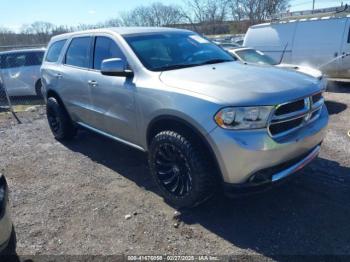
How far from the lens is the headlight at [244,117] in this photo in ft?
9.19

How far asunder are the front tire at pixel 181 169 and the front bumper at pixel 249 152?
8.3 inches

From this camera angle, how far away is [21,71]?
1054 cm

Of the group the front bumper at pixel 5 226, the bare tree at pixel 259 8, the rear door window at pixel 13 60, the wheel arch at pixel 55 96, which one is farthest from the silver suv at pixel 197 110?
the bare tree at pixel 259 8

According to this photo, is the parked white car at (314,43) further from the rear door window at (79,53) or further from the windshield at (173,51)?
the rear door window at (79,53)

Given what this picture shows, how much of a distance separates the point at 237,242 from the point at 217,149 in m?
0.87

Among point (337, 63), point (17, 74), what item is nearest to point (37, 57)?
point (17, 74)

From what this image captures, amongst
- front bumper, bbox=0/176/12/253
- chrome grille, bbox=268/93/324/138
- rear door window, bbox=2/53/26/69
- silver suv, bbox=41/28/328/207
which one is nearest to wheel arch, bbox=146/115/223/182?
silver suv, bbox=41/28/328/207

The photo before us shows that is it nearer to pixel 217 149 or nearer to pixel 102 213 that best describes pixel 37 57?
pixel 102 213

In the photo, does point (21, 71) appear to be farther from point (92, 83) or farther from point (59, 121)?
point (92, 83)

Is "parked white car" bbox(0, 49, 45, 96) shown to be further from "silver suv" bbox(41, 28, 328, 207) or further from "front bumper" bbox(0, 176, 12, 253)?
"front bumper" bbox(0, 176, 12, 253)

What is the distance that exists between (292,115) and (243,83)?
54 cm

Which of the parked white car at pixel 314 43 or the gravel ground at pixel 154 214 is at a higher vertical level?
the parked white car at pixel 314 43

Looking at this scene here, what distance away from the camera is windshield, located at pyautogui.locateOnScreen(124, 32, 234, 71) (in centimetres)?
379

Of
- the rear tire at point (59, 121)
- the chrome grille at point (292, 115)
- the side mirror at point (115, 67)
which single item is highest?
the side mirror at point (115, 67)
